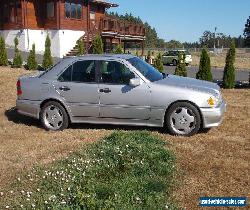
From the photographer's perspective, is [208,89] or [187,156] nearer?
[187,156]

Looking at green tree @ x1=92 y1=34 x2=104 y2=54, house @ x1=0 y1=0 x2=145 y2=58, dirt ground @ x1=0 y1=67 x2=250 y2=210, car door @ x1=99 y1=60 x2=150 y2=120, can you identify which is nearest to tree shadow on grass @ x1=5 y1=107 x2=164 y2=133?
dirt ground @ x1=0 y1=67 x2=250 y2=210

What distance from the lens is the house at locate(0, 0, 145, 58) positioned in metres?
31.5

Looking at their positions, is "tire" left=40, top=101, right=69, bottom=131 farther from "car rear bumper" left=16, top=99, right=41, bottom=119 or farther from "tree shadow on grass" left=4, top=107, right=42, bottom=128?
"tree shadow on grass" left=4, top=107, right=42, bottom=128

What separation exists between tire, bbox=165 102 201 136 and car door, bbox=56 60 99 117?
1643 mm

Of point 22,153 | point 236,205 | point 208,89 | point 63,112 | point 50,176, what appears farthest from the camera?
point 63,112

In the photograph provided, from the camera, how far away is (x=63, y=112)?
A: 869cm

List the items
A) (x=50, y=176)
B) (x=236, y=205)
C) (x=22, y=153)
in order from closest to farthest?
1. (x=236, y=205)
2. (x=50, y=176)
3. (x=22, y=153)

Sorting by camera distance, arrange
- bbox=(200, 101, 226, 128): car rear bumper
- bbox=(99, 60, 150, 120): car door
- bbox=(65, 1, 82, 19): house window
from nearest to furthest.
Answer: bbox=(200, 101, 226, 128): car rear bumper → bbox=(99, 60, 150, 120): car door → bbox=(65, 1, 82, 19): house window

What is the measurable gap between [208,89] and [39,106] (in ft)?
12.6

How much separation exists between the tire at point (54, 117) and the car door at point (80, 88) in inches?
9.3

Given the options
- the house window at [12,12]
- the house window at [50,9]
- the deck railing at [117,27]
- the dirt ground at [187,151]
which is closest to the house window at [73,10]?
the house window at [50,9]

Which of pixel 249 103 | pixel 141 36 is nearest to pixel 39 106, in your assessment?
pixel 249 103

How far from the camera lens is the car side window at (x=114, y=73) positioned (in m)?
8.27

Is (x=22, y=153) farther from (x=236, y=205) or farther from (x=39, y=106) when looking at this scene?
(x=236, y=205)
